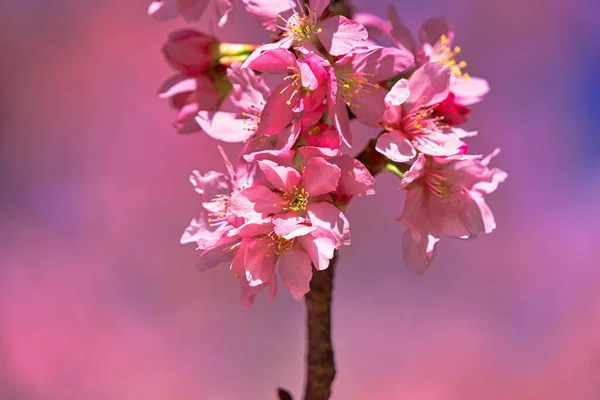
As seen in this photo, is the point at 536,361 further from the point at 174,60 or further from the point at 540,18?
the point at 174,60

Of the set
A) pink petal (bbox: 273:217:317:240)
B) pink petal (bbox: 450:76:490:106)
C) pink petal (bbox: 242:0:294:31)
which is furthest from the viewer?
pink petal (bbox: 450:76:490:106)

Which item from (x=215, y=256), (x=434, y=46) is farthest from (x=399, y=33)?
(x=215, y=256)

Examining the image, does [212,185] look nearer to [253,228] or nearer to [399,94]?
[253,228]

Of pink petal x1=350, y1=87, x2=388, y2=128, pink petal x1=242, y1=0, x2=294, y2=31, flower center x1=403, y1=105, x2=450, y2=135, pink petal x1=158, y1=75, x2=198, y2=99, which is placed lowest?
flower center x1=403, y1=105, x2=450, y2=135

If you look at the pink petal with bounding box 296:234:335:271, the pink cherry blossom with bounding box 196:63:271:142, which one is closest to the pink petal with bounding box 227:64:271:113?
the pink cherry blossom with bounding box 196:63:271:142

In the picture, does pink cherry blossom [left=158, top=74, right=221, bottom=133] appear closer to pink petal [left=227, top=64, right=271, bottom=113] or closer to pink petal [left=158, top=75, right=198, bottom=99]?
pink petal [left=158, top=75, right=198, bottom=99]

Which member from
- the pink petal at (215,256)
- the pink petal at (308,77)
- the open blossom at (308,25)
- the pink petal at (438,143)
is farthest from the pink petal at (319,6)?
the pink petal at (215,256)

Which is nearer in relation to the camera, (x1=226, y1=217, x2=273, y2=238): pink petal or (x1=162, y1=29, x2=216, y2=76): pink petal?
(x1=226, y1=217, x2=273, y2=238): pink petal
